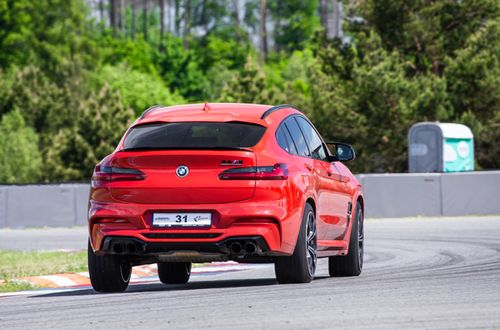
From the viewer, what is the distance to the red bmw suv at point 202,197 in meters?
11.1

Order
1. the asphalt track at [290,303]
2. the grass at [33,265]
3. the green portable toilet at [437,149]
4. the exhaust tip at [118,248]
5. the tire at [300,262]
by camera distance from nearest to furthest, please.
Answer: the asphalt track at [290,303], the exhaust tip at [118,248], the tire at [300,262], the grass at [33,265], the green portable toilet at [437,149]

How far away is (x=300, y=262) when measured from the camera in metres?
11.6

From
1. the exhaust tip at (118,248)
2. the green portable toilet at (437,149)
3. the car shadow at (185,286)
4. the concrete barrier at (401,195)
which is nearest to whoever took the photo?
the exhaust tip at (118,248)

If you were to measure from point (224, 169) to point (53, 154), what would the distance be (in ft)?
173

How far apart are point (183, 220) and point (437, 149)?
2962 centimetres

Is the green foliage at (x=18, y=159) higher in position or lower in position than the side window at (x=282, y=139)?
lower

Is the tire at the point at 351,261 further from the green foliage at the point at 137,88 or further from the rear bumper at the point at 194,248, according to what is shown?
the green foliage at the point at 137,88

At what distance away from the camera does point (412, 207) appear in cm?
3403

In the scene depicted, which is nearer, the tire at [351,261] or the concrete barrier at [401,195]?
the tire at [351,261]

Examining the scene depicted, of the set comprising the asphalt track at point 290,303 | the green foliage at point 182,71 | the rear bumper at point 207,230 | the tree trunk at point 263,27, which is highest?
the tree trunk at point 263,27

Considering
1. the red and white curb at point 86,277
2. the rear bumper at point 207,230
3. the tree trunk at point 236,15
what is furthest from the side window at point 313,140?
the tree trunk at point 236,15

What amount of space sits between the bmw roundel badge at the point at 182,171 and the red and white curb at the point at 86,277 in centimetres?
250

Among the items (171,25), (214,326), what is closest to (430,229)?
(214,326)

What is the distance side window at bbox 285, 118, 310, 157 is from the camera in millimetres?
12227
